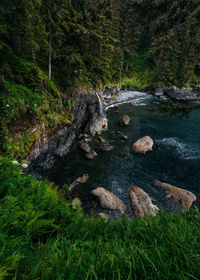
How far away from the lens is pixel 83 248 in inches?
73.1

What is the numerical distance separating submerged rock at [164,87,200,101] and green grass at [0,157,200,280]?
36.7 metres

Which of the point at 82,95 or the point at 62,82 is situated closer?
the point at 62,82

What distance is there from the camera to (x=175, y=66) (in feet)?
119

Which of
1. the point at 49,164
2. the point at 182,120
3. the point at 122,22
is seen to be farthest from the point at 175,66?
the point at 49,164

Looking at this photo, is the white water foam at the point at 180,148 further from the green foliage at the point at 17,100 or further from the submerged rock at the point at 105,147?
the green foliage at the point at 17,100

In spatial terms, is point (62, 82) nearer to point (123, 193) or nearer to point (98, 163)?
point (98, 163)

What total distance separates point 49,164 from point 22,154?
2.66 m

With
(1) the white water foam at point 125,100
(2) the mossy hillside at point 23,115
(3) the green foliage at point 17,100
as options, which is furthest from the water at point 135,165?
(1) the white water foam at point 125,100

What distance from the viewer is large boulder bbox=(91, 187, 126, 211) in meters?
7.53

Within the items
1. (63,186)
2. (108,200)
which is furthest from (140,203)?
(63,186)

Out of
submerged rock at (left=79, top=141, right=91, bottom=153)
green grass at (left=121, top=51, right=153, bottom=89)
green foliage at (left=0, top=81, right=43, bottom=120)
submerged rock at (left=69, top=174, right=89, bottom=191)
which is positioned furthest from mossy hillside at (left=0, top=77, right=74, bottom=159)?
green grass at (left=121, top=51, right=153, bottom=89)

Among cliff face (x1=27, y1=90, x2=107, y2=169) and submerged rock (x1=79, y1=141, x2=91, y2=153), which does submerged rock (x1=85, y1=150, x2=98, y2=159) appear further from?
cliff face (x1=27, y1=90, x2=107, y2=169)

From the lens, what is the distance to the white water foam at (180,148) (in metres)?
12.0

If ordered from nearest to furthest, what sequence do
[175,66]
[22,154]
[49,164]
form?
1. [22,154]
2. [49,164]
3. [175,66]
